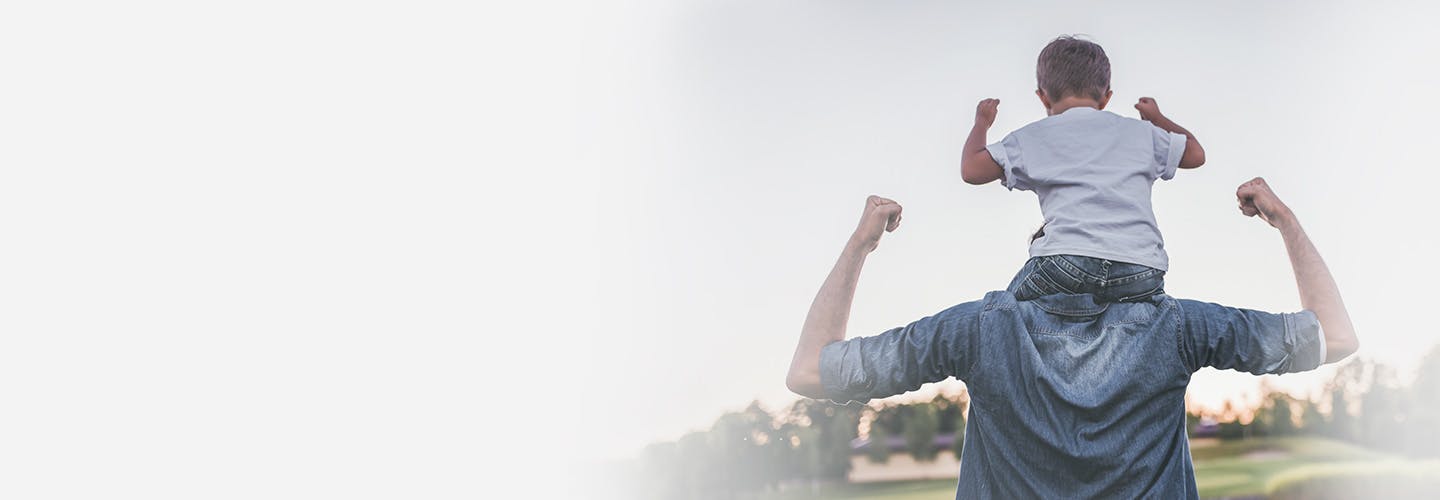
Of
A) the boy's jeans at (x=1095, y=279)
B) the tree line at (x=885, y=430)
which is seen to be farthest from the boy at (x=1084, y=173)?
the tree line at (x=885, y=430)

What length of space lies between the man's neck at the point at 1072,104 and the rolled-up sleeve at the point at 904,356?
20cm

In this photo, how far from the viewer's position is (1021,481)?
0.80 meters

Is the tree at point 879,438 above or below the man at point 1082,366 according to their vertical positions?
below

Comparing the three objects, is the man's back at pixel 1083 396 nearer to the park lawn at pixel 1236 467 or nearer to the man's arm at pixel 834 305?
the man's arm at pixel 834 305

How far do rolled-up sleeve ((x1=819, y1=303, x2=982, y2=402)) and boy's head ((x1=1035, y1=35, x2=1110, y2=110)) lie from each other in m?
0.21

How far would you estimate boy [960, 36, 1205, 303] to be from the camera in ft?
2.68

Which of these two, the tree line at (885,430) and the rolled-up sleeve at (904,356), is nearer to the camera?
the rolled-up sleeve at (904,356)

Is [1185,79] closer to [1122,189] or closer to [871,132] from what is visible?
[871,132]

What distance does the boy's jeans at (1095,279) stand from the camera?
810 mm

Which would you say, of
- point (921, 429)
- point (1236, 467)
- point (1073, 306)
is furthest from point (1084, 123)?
point (1236, 467)

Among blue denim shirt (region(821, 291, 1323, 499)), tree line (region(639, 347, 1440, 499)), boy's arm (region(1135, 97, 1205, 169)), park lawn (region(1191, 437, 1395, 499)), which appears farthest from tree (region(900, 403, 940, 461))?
blue denim shirt (region(821, 291, 1323, 499))

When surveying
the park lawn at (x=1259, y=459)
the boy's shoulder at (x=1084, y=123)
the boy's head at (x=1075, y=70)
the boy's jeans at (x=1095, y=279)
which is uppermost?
the boy's head at (x=1075, y=70)

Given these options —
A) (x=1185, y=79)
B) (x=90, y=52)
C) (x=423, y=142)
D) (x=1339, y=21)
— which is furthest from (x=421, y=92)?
(x=1339, y=21)

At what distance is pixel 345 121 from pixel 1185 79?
4.85 ft
